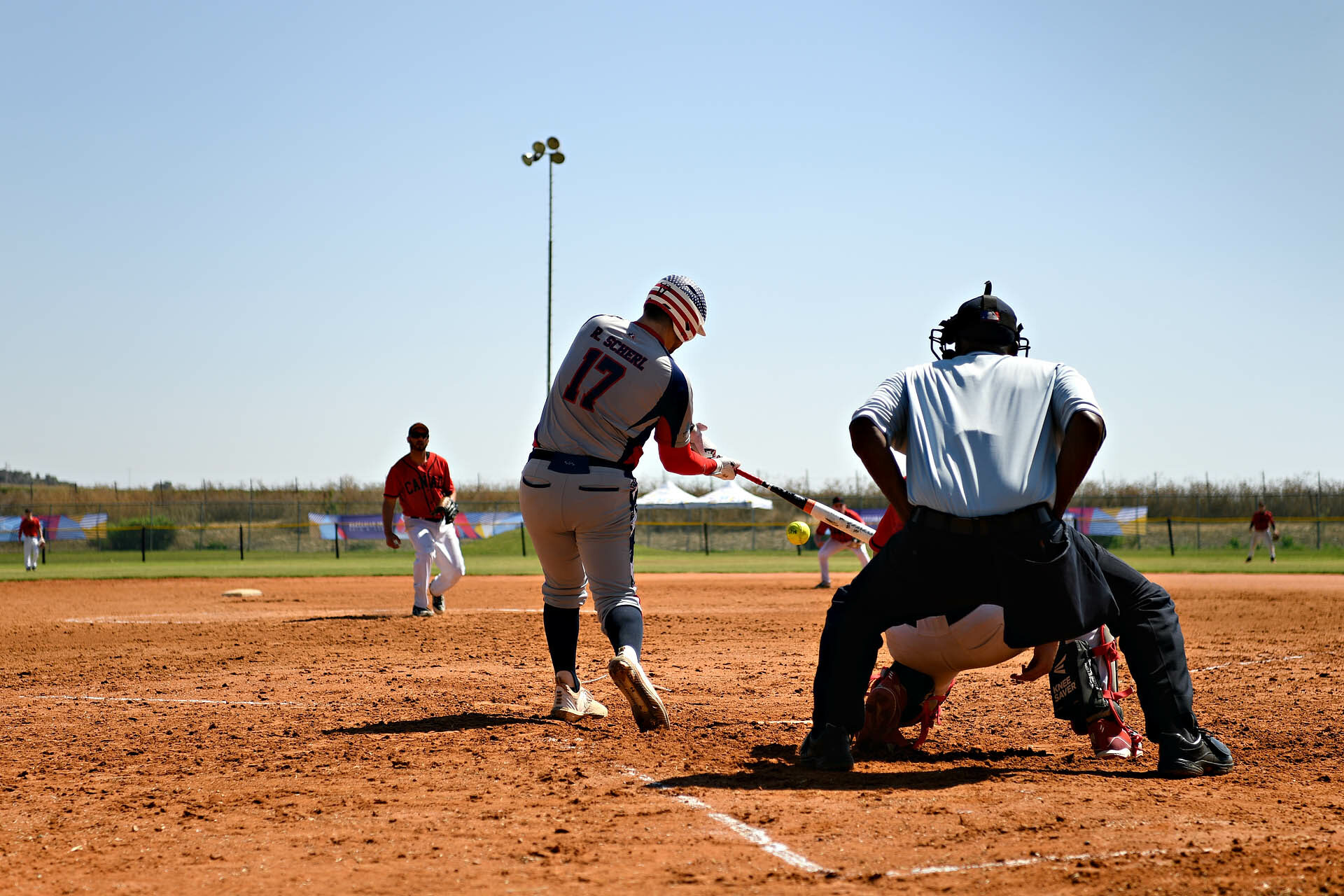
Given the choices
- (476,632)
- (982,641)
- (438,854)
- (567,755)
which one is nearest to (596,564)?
(567,755)

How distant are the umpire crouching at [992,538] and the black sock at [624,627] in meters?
1.06

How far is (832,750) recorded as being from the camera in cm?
435

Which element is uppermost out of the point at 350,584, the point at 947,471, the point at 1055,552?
the point at 947,471

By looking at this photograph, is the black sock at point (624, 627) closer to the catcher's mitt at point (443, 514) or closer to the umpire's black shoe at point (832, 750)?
the umpire's black shoe at point (832, 750)

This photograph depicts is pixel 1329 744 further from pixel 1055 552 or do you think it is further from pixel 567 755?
pixel 567 755

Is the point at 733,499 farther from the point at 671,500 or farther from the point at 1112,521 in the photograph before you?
the point at 1112,521

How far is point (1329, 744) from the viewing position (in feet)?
16.3

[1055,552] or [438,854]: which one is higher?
[1055,552]

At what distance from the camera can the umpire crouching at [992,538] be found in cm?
384

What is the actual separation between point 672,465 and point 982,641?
1.74 meters

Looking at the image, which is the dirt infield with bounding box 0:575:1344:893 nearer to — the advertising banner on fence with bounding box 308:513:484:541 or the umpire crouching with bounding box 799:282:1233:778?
the umpire crouching with bounding box 799:282:1233:778

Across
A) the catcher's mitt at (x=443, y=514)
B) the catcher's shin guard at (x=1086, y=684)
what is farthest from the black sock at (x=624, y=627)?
the catcher's mitt at (x=443, y=514)

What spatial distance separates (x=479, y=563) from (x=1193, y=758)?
82.4 ft

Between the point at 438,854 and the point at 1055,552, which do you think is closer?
the point at 438,854
